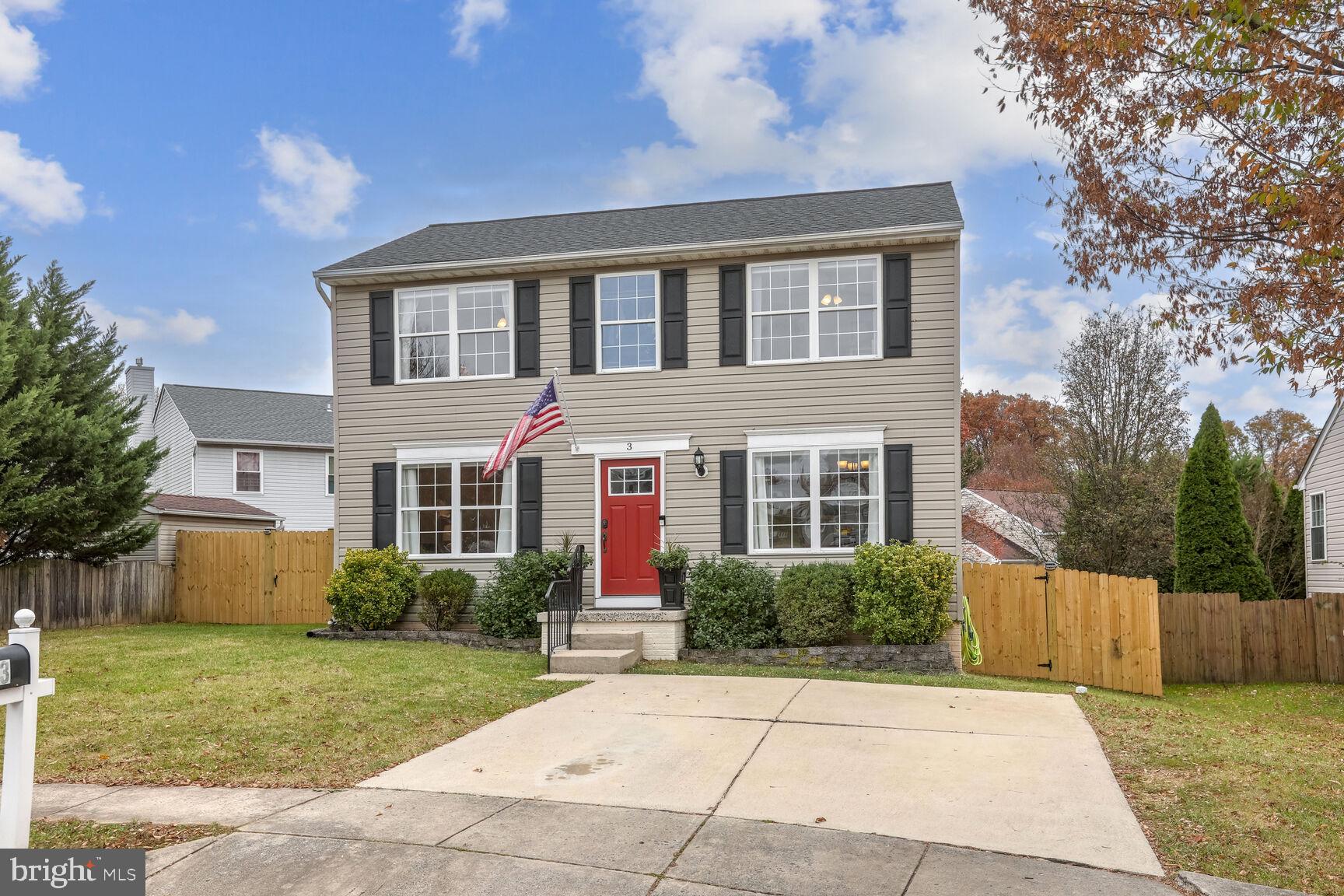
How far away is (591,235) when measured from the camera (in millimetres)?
15148

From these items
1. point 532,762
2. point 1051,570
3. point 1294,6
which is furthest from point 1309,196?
point 1051,570

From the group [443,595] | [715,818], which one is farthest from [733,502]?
[715,818]

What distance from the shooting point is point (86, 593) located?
16.6 meters

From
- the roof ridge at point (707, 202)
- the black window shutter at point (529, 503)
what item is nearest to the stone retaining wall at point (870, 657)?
the black window shutter at point (529, 503)

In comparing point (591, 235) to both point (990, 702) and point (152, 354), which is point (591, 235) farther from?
Answer: point (152, 354)

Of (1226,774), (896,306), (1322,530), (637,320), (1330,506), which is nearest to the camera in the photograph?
(1226,774)

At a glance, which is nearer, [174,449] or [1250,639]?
[1250,639]

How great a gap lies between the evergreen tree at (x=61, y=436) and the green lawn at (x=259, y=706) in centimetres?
329

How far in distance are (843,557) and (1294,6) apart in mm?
8539

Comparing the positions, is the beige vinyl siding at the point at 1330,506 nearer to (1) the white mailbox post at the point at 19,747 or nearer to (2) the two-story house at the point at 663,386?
(2) the two-story house at the point at 663,386

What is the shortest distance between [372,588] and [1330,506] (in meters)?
17.2

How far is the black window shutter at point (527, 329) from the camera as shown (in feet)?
47.7

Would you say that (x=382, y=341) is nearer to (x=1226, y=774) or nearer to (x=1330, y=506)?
(x=1226, y=774)

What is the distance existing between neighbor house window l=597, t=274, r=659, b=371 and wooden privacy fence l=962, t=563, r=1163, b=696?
5.54 metres
